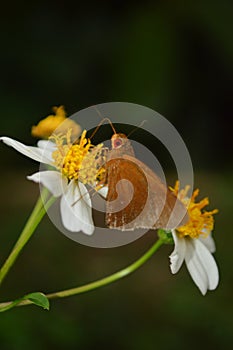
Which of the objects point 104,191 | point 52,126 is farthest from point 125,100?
point 104,191

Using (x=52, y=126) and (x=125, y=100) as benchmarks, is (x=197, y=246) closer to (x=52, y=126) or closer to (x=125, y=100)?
(x=52, y=126)

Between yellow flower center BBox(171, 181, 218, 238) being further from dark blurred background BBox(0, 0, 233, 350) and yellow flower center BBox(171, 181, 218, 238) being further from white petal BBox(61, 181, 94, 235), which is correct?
dark blurred background BBox(0, 0, 233, 350)

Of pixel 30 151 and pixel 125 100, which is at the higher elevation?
pixel 125 100

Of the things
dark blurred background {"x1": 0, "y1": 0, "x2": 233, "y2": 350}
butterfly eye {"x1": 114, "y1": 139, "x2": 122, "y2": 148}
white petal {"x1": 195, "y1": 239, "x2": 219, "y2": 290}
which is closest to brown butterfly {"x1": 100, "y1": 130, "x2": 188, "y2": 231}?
butterfly eye {"x1": 114, "y1": 139, "x2": 122, "y2": 148}

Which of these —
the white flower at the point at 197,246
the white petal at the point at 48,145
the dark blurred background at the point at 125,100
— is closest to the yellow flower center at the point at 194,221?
the white flower at the point at 197,246

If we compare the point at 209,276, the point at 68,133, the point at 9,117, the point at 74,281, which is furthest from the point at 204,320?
the point at 68,133

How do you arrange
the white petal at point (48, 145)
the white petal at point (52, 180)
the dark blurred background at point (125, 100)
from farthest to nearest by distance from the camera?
1. the dark blurred background at point (125, 100)
2. the white petal at point (48, 145)
3. the white petal at point (52, 180)

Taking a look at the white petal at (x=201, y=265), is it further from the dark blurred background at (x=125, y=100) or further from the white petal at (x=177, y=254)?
the dark blurred background at (x=125, y=100)
